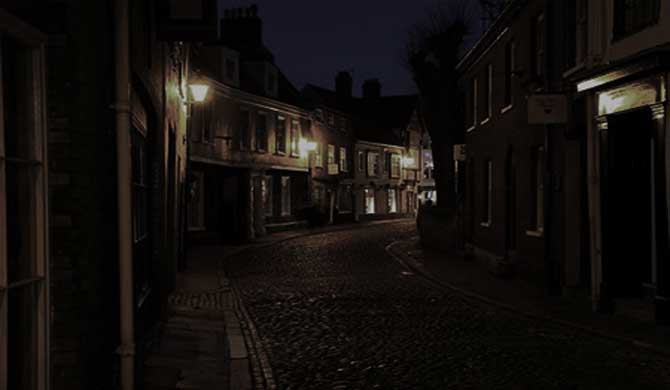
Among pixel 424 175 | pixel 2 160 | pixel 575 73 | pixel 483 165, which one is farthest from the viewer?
pixel 424 175

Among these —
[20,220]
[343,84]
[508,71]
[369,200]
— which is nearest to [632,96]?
[508,71]

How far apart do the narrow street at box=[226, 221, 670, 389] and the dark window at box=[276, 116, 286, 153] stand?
2214cm

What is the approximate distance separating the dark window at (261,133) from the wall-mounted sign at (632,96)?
81.9 feet

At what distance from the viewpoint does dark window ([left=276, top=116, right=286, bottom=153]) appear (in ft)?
127

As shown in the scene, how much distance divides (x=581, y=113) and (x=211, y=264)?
11.4 m

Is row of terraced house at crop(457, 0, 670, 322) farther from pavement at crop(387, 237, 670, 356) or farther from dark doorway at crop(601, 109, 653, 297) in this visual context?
pavement at crop(387, 237, 670, 356)

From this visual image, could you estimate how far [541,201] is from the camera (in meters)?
16.7

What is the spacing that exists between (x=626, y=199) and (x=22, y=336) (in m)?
9.84

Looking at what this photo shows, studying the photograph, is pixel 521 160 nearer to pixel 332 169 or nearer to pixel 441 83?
pixel 441 83

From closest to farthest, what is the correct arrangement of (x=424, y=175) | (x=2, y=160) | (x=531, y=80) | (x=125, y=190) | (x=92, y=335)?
1. (x=2, y=160)
2. (x=92, y=335)
3. (x=125, y=190)
4. (x=531, y=80)
5. (x=424, y=175)

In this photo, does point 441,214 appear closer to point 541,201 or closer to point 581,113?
point 541,201

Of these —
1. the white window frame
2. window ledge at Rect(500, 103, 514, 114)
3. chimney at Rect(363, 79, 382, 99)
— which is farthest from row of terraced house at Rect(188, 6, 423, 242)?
the white window frame

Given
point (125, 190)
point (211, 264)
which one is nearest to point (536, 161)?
point (211, 264)

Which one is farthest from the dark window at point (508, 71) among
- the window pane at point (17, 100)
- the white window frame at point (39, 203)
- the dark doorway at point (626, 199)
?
the window pane at point (17, 100)
